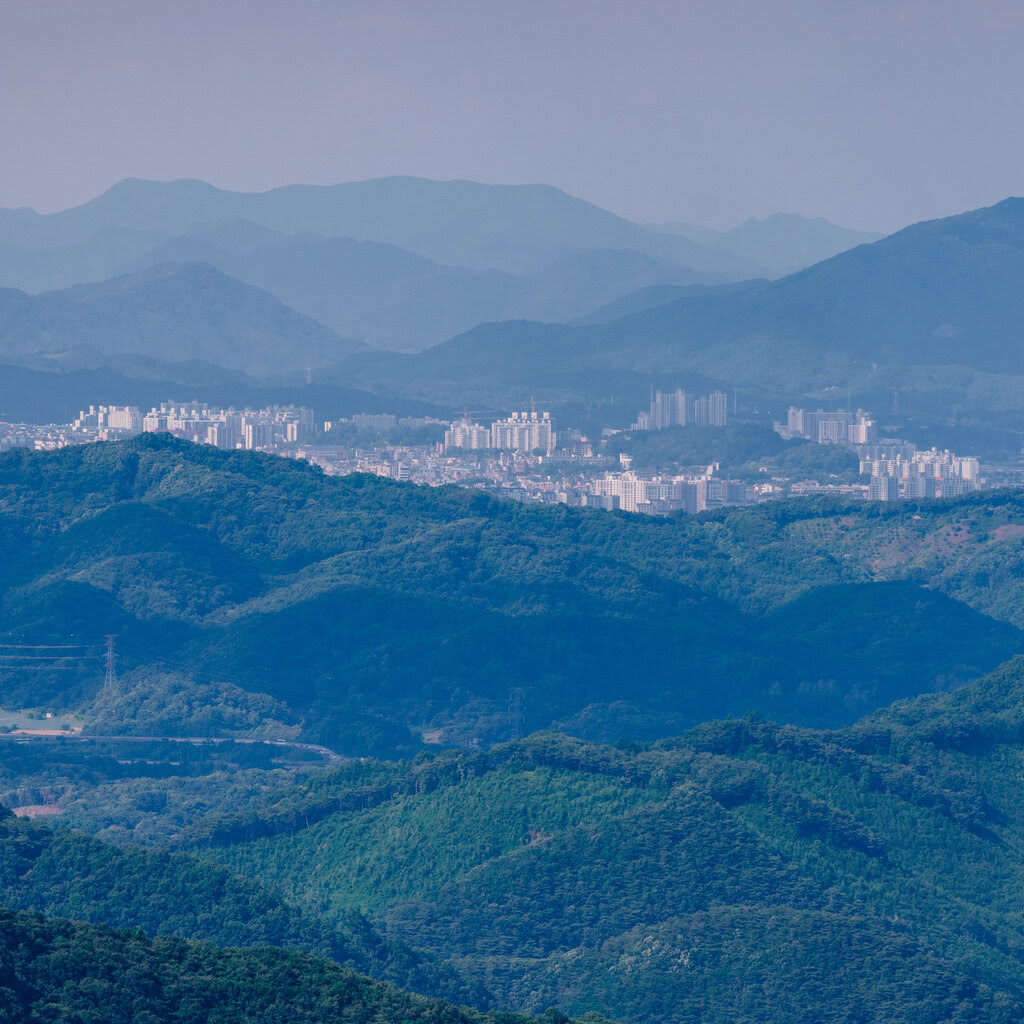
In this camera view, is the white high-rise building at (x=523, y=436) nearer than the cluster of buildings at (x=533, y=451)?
No

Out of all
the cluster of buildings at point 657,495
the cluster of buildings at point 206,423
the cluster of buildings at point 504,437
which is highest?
the cluster of buildings at point 206,423

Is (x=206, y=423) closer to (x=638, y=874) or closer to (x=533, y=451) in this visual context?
(x=533, y=451)

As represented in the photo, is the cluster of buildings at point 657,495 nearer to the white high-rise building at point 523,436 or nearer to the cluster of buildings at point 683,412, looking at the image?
the white high-rise building at point 523,436

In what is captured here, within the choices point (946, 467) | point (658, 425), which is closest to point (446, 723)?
point (946, 467)

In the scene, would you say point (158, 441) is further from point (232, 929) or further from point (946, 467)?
point (946, 467)

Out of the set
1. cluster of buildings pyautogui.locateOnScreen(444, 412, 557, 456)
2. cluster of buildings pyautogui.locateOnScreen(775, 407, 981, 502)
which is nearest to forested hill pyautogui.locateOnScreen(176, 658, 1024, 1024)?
cluster of buildings pyautogui.locateOnScreen(775, 407, 981, 502)

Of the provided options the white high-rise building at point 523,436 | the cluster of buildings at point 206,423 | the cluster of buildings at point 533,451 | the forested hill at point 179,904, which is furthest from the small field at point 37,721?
the white high-rise building at point 523,436

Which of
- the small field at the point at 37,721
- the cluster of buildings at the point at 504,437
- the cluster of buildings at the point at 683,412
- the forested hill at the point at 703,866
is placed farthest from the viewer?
the cluster of buildings at the point at 683,412
